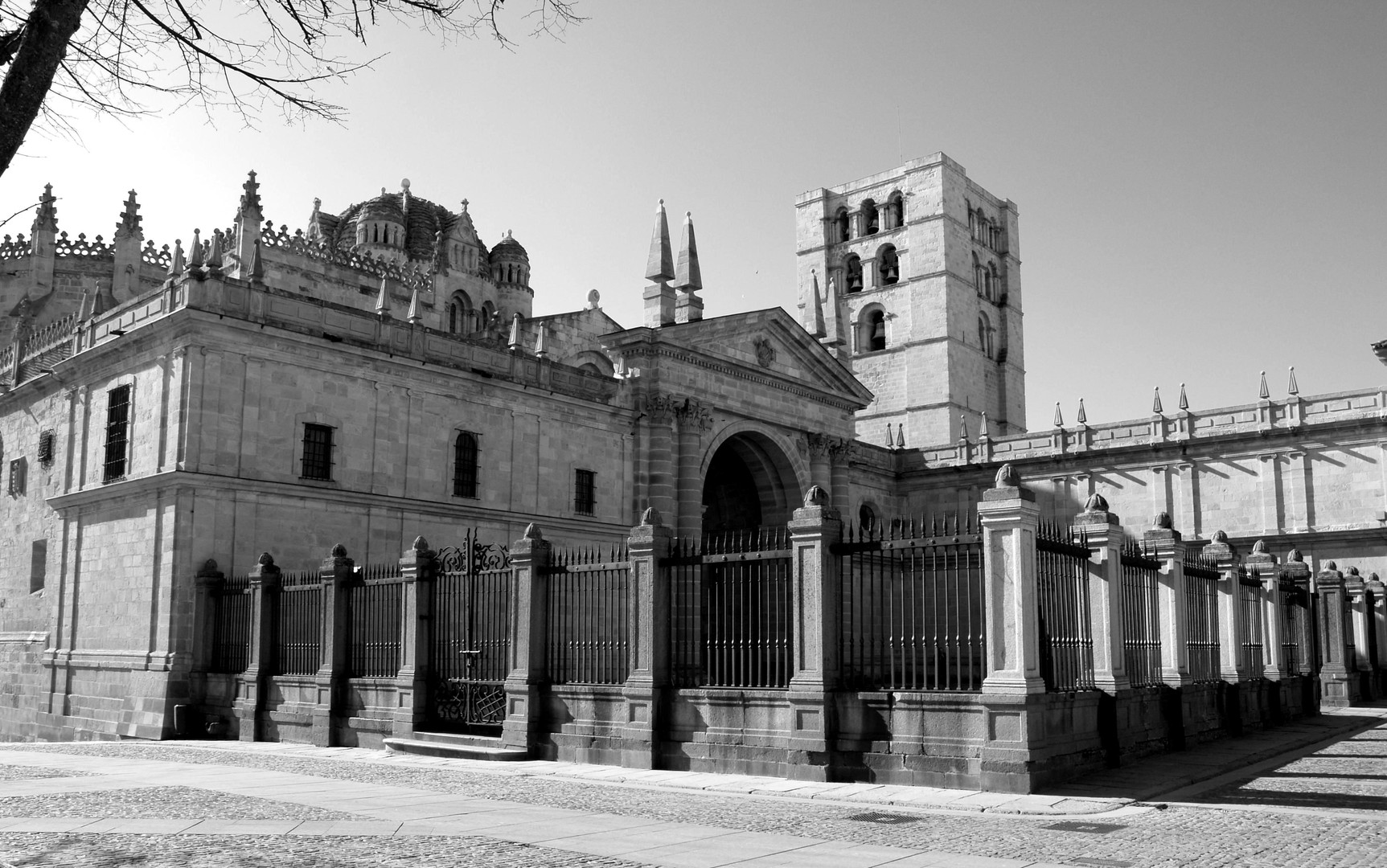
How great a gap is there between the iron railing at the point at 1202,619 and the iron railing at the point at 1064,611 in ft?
12.2

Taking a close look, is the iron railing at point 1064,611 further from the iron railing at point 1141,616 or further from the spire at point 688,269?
the spire at point 688,269

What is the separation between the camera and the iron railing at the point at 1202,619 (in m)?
19.2

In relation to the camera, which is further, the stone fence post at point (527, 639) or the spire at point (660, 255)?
the spire at point (660, 255)

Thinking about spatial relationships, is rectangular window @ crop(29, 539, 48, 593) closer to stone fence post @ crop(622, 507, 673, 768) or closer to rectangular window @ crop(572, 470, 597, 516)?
rectangular window @ crop(572, 470, 597, 516)

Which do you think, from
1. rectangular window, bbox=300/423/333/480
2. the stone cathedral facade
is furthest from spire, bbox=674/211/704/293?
rectangular window, bbox=300/423/333/480

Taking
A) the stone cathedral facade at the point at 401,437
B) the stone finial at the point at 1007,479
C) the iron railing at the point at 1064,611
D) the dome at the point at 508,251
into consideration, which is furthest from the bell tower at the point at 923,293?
the stone finial at the point at 1007,479

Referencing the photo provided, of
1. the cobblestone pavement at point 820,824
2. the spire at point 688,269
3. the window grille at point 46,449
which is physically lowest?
the cobblestone pavement at point 820,824

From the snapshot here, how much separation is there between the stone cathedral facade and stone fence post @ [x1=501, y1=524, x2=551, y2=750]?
917 centimetres

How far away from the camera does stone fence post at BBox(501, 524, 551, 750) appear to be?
17.5 m

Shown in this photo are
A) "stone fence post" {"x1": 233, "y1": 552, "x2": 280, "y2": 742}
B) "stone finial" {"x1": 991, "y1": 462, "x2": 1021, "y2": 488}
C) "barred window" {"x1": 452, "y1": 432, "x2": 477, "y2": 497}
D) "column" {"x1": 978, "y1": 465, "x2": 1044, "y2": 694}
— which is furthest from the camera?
"barred window" {"x1": 452, "y1": 432, "x2": 477, "y2": 497}

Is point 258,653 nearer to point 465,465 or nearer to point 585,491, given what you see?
point 465,465

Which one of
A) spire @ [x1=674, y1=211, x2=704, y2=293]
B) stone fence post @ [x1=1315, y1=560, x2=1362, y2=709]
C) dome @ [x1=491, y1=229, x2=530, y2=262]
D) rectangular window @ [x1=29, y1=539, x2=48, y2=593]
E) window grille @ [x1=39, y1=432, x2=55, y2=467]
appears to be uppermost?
dome @ [x1=491, y1=229, x2=530, y2=262]

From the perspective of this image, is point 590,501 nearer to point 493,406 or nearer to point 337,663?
point 493,406

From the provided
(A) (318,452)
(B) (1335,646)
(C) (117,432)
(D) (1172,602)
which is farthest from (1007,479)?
(C) (117,432)
